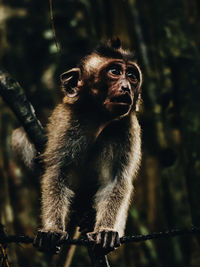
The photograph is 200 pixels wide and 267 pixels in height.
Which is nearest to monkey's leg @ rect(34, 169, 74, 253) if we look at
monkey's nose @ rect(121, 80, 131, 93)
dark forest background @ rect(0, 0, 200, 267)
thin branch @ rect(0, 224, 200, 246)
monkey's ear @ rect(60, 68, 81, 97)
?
thin branch @ rect(0, 224, 200, 246)

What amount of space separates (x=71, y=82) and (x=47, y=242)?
178 centimetres

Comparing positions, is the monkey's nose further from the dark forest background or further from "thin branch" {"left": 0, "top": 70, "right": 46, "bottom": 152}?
the dark forest background

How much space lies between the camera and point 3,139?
24.5 ft

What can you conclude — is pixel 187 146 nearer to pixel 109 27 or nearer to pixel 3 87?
pixel 3 87

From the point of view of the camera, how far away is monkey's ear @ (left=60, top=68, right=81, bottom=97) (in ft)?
16.1

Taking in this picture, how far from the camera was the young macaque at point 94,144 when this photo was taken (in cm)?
460

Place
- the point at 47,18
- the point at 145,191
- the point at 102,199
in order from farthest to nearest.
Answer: the point at 47,18 < the point at 145,191 < the point at 102,199

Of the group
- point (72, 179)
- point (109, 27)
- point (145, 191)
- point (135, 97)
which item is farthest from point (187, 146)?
point (109, 27)

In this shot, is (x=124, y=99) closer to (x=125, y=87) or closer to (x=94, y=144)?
(x=125, y=87)

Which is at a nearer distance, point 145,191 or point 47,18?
point 145,191

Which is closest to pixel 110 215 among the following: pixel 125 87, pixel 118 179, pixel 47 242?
pixel 118 179

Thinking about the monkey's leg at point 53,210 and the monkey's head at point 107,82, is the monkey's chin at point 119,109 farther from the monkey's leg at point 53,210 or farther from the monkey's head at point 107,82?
the monkey's leg at point 53,210

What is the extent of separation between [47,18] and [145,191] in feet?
11.9

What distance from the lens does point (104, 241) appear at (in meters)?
3.92
